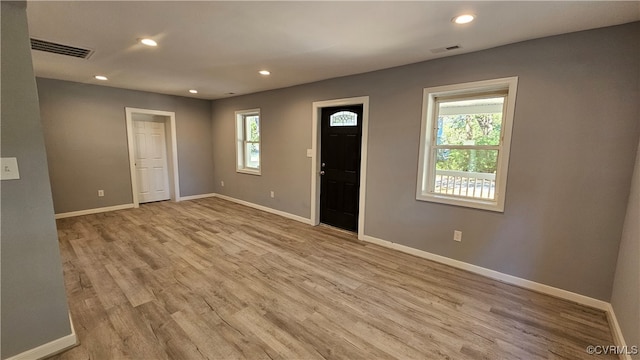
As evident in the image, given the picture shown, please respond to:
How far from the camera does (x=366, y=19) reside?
2.08m

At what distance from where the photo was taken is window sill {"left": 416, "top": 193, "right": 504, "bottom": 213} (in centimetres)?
274

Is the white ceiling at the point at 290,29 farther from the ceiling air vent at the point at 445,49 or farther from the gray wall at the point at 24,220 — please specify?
the gray wall at the point at 24,220

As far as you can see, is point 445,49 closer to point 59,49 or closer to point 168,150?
point 59,49

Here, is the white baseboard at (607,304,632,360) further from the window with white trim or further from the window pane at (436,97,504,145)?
the window with white trim

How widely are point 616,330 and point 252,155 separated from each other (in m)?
5.70

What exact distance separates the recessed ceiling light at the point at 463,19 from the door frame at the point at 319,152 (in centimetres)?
159

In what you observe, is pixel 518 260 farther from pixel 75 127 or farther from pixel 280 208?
pixel 75 127

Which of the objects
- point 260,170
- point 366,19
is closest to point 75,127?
point 260,170

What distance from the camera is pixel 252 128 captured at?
5816mm

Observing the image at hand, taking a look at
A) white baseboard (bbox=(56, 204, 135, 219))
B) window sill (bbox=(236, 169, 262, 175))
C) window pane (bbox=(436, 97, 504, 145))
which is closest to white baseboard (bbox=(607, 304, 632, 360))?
window pane (bbox=(436, 97, 504, 145))

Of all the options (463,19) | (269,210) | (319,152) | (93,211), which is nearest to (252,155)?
(269,210)

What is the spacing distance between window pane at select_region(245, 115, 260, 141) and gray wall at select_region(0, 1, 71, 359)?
4.05 metres

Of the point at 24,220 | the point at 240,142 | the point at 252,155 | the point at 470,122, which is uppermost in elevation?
the point at 470,122

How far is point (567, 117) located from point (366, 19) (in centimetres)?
198
